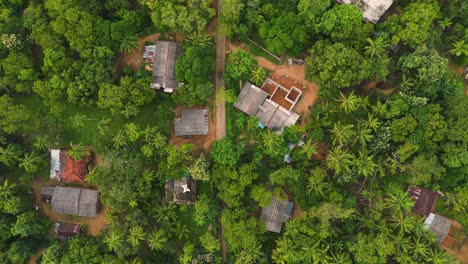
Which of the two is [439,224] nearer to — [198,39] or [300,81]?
[300,81]

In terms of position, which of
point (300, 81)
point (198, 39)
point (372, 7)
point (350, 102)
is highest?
point (372, 7)

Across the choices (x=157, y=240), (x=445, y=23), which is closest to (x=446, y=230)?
(x=445, y=23)

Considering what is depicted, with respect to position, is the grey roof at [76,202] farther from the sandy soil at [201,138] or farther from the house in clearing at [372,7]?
the house in clearing at [372,7]

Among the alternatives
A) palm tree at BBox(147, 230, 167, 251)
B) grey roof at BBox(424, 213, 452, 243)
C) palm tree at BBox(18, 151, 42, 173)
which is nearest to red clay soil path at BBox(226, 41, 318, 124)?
grey roof at BBox(424, 213, 452, 243)

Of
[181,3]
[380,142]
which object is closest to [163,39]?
[181,3]

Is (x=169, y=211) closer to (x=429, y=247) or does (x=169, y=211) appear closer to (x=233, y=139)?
(x=233, y=139)

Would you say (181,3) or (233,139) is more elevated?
(181,3)
